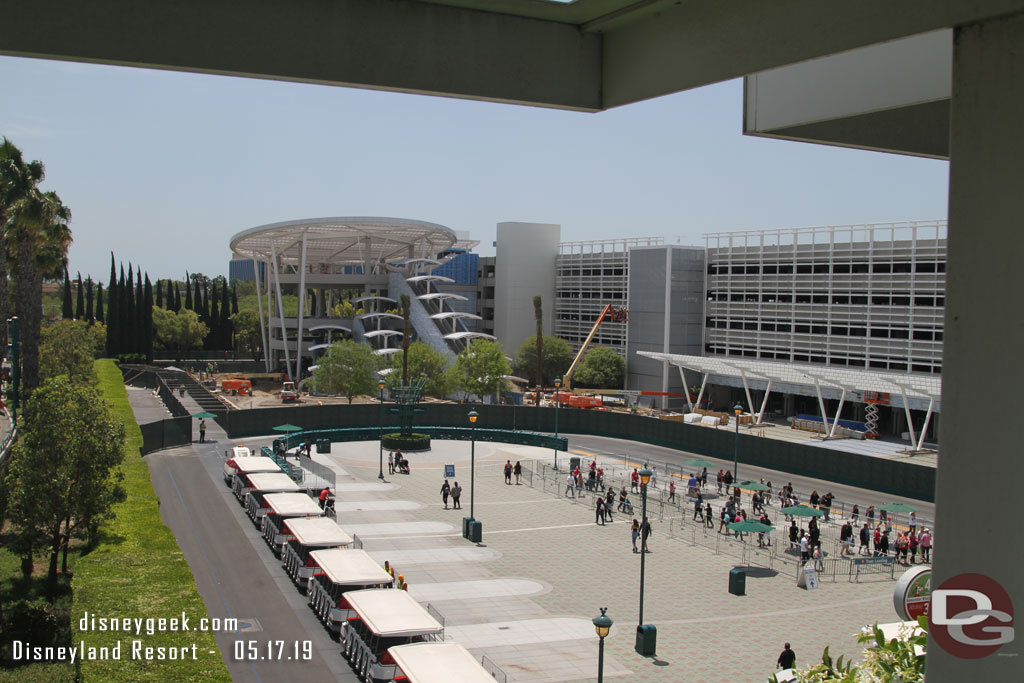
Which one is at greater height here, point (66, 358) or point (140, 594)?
point (66, 358)

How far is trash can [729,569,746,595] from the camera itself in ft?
84.4

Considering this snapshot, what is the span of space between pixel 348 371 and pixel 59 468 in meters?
44.3

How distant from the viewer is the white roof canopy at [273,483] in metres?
32.4

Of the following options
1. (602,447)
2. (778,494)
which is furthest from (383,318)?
(778,494)

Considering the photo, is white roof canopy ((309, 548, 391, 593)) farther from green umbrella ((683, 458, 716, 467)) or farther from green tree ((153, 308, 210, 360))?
green tree ((153, 308, 210, 360))

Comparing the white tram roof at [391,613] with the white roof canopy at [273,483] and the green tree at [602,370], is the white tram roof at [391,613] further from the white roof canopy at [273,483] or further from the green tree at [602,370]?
Result: the green tree at [602,370]

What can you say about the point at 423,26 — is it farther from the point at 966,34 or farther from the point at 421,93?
the point at 966,34

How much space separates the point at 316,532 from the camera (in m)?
26.1

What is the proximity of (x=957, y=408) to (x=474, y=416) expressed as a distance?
97.0 ft

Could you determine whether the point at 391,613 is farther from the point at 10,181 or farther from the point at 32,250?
the point at 32,250

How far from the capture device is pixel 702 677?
63.7 ft

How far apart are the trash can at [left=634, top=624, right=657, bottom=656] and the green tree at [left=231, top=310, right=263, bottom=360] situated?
4125 inches

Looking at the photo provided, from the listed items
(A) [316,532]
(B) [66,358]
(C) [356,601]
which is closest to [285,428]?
(B) [66,358]

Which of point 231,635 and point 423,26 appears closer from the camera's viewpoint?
point 423,26
